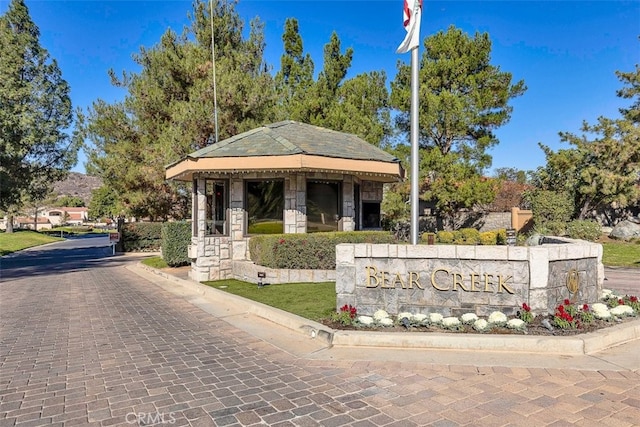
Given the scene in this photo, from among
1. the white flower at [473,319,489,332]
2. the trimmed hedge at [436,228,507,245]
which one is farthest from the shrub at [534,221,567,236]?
the white flower at [473,319,489,332]

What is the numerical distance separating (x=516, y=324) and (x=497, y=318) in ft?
0.84

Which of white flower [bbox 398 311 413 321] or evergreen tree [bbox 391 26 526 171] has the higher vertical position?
evergreen tree [bbox 391 26 526 171]

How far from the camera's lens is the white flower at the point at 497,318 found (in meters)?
5.82

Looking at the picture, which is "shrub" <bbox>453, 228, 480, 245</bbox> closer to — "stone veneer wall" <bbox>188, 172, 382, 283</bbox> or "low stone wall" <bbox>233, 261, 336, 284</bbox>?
"stone veneer wall" <bbox>188, 172, 382, 283</bbox>

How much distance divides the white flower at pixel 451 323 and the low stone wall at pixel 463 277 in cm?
33

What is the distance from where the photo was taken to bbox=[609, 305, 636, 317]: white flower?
6.36 m

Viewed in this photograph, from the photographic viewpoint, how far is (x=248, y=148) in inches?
497

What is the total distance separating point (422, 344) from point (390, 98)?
72.0 feet

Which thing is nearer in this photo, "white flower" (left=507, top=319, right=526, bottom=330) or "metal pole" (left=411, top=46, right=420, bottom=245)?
"white flower" (left=507, top=319, right=526, bottom=330)

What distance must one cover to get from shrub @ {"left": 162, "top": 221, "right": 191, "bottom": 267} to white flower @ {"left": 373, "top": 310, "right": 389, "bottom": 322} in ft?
36.7

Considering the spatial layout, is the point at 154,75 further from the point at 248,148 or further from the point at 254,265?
the point at 254,265

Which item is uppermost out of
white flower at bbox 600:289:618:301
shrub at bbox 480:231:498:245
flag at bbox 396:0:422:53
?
flag at bbox 396:0:422:53

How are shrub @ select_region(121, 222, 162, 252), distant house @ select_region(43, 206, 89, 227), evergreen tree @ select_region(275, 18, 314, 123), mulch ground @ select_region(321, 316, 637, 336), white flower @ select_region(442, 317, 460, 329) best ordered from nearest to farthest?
mulch ground @ select_region(321, 316, 637, 336) → white flower @ select_region(442, 317, 460, 329) → shrub @ select_region(121, 222, 162, 252) → evergreen tree @ select_region(275, 18, 314, 123) → distant house @ select_region(43, 206, 89, 227)

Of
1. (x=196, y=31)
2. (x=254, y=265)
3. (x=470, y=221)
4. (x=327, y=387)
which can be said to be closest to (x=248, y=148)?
(x=254, y=265)
